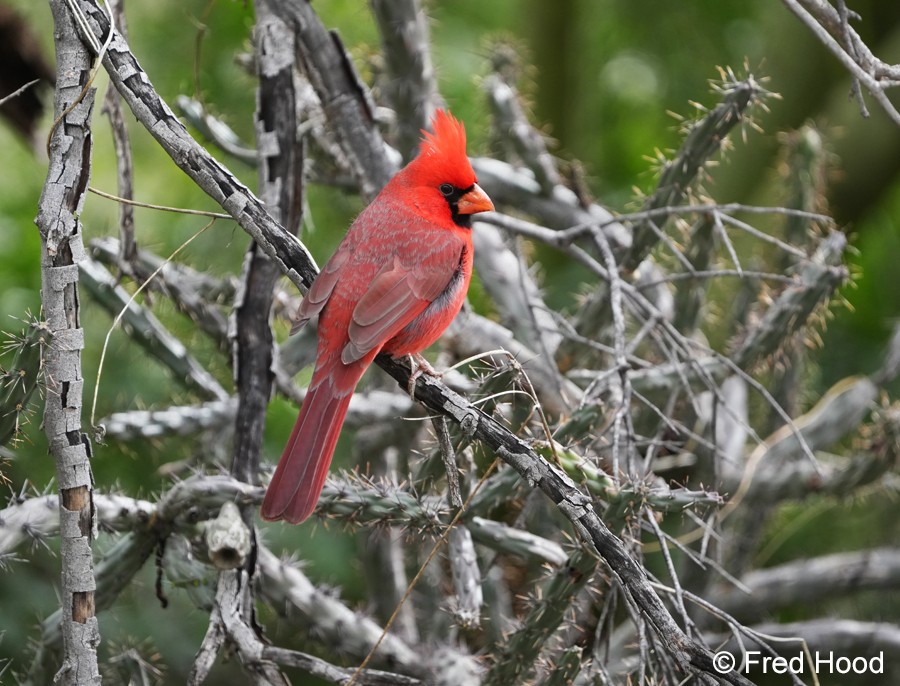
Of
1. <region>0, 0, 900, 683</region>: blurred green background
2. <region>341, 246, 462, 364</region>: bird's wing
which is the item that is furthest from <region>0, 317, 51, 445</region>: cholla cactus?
<region>0, 0, 900, 683</region>: blurred green background

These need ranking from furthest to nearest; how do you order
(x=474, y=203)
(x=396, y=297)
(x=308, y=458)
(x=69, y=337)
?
(x=474, y=203) → (x=396, y=297) → (x=308, y=458) → (x=69, y=337)

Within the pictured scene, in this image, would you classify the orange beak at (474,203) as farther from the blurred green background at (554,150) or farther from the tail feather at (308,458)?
the blurred green background at (554,150)

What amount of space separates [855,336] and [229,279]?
3437mm

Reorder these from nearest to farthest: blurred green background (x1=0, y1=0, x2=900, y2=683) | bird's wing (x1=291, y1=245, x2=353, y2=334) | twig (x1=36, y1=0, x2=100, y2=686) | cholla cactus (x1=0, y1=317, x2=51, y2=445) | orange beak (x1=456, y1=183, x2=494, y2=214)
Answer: twig (x1=36, y1=0, x2=100, y2=686) < cholla cactus (x1=0, y1=317, x2=51, y2=445) < bird's wing (x1=291, y1=245, x2=353, y2=334) < orange beak (x1=456, y1=183, x2=494, y2=214) < blurred green background (x1=0, y1=0, x2=900, y2=683)

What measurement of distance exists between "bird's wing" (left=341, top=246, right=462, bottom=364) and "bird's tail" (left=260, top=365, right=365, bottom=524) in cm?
9

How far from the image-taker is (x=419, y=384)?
2365mm

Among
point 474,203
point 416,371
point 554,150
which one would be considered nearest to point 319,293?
point 416,371

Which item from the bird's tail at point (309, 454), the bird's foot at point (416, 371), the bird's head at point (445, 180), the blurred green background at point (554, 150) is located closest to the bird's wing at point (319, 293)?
the bird's tail at point (309, 454)

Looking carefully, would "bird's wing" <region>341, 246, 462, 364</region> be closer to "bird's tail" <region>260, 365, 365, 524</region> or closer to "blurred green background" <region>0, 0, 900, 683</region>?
"bird's tail" <region>260, 365, 365, 524</region>

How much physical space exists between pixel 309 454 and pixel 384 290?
543mm

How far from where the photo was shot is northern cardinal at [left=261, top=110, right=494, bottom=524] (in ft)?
7.98

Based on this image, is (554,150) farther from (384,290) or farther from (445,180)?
(384,290)

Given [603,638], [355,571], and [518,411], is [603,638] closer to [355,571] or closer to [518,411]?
[518,411]

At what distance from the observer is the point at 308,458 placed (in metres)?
Answer: 2.41
